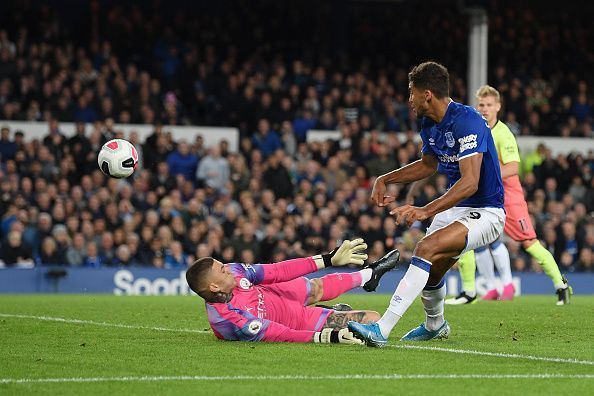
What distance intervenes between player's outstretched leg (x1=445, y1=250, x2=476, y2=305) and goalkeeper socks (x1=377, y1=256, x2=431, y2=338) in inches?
228

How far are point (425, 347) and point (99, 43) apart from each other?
18117 millimetres

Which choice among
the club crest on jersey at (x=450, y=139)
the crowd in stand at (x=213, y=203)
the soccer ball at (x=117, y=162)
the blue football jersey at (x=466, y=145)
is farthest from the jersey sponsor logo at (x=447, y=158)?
the crowd in stand at (x=213, y=203)

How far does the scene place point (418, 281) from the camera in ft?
28.8

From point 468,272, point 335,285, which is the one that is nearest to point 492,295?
point 468,272

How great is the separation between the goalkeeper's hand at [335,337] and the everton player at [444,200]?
0.20 metres

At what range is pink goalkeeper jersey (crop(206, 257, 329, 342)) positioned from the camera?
9305 millimetres

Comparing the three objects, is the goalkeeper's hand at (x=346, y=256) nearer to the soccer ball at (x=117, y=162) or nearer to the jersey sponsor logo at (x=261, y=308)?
the jersey sponsor logo at (x=261, y=308)

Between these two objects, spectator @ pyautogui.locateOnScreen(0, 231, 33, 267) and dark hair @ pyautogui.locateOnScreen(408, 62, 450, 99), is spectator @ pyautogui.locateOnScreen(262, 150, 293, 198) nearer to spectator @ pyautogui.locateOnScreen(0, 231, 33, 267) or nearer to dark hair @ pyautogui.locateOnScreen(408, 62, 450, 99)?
spectator @ pyautogui.locateOnScreen(0, 231, 33, 267)

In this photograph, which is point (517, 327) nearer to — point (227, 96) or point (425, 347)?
point (425, 347)

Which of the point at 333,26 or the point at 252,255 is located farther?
the point at 333,26

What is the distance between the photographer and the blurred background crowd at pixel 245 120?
20734 millimetres

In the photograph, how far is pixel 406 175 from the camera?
9.89 metres

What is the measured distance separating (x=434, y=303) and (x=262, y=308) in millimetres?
1415

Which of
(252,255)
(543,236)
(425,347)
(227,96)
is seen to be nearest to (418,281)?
(425,347)
